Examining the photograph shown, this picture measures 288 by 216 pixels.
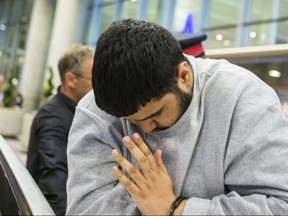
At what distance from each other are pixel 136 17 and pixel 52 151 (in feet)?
6.17

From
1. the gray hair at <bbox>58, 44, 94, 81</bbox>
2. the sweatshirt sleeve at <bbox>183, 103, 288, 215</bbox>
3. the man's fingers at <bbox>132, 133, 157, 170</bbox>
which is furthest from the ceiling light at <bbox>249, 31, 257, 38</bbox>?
the man's fingers at <bbox>132, 133, 157, 170</bbox>

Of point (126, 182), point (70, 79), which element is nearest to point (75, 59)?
point (70, 79)

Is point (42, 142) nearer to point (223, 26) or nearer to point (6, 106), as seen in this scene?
point (223, 26)

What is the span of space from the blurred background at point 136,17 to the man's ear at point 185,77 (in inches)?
21.1

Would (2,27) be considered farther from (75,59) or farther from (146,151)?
(146,151)

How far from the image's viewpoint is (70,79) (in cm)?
254

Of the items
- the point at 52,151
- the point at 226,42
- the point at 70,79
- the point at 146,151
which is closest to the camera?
the point at 146,151

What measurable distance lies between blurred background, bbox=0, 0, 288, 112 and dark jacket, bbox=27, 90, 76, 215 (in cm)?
97

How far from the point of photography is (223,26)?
740 centimetres

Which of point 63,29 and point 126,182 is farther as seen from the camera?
point 63,29

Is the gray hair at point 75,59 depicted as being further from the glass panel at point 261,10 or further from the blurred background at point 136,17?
the glass panel at point 261,10

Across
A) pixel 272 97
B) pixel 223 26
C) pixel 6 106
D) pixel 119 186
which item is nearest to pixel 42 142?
pixel 119 186

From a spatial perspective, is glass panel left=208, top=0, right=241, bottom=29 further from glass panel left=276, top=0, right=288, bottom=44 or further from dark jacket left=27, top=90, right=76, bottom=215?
dark jacket left=27, top=90, right=76, bottom=215

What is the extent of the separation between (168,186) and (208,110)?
0.25m
